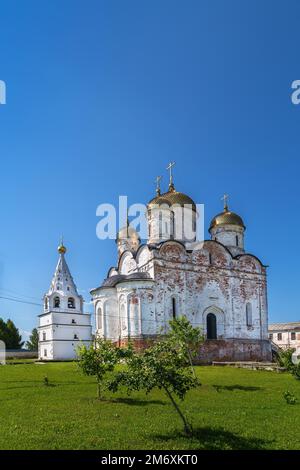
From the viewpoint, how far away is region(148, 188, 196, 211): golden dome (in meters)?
38.0

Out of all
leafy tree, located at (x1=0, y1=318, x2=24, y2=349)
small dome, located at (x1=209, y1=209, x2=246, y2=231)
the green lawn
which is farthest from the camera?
leafy tree, located at (x1=0, y1=318, x2=24, y2=349)

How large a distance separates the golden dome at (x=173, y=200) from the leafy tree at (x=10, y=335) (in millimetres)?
26451

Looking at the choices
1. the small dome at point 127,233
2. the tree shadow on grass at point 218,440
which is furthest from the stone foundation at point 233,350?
the tree shadow on grass at point 218,440

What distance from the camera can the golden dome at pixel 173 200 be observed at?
38044 millimetres

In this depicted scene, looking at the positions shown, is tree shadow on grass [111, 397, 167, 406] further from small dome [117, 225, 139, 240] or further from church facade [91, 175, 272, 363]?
small dome [117, 225, 139, 240]

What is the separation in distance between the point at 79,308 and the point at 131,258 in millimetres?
6963

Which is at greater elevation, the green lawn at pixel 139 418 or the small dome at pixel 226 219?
the small dome at pixel 226 219

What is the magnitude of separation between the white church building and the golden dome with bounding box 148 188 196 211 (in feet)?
34.3

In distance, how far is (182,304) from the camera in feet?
109

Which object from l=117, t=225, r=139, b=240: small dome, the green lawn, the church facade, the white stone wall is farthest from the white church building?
the green lawn

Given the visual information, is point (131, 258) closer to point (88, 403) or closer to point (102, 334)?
point (102, 334)

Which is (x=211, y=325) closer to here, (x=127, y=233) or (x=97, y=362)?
(x=127, y=233)

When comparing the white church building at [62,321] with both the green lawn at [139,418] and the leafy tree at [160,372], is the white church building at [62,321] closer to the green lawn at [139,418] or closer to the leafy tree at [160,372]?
the green lawn at [139,418]

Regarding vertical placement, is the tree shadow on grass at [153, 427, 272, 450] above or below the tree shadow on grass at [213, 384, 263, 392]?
above
